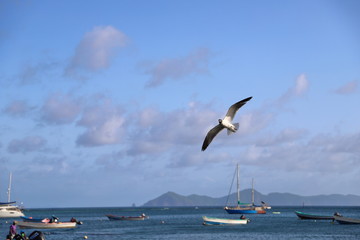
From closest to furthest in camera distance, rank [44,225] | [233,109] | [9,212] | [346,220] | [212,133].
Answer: [233,109] → [212,133] → [44,225] → [346,220] → [9,212]

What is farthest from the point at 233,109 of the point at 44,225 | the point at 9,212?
the point at 9,212

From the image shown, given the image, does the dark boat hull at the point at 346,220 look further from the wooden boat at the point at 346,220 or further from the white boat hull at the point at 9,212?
the white boat hull at the point at 9,212

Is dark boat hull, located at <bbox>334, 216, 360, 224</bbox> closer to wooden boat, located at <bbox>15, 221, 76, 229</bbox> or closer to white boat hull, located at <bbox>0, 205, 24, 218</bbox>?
wooden boat, located at <bbox>15, 221, 76, 229</bbox>

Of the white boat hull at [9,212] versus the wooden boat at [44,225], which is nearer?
the wooden boat at [44,225]

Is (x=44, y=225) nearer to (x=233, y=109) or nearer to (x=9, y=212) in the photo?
(x=9, y=212)

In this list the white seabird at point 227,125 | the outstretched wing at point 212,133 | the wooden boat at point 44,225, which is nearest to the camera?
the white seabird at point 227,125

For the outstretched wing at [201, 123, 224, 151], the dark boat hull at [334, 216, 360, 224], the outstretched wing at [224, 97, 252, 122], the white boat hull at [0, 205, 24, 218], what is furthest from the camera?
the white boat hull at [0, 205, 24, 218]

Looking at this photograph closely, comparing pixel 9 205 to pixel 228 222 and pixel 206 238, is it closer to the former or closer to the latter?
pixel 228 222

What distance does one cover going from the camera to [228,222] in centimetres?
9531

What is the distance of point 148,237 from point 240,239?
13.7 meters

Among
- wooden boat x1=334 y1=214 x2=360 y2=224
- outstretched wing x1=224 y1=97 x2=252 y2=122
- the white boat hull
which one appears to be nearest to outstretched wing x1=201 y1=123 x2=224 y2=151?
outstretched wing x1=224 y1=97 x2=252 y2=122

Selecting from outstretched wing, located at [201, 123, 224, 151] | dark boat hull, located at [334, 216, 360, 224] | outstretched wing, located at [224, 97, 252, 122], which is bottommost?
dark boat hull, located at [334, 216, 360, 224]

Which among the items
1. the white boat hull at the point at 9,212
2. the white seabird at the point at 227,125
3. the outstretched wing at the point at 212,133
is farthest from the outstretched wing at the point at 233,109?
the white boat hull at the point at 9,212

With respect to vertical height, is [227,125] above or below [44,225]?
above
